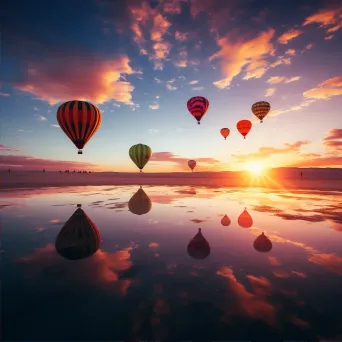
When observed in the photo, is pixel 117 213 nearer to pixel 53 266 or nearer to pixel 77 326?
pixel 53 266

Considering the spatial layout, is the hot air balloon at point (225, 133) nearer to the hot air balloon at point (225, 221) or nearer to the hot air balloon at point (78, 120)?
the hot air balloon at point (78, 120)

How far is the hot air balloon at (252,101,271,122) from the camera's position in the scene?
135 ft

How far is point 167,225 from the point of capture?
11625 millimetres

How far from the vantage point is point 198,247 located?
27.5ft

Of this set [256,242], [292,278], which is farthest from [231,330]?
[256,242]

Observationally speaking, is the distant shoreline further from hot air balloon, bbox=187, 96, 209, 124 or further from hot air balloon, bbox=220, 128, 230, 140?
hot air balloon, bbox=187, 96, 209, 124

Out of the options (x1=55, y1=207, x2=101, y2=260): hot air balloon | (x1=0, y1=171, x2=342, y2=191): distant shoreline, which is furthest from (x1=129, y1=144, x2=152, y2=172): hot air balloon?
(x1=55, y1=207, x2=101, y2=260): hot air balloon

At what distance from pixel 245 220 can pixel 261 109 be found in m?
34.8

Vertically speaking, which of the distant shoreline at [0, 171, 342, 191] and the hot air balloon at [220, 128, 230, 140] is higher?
the hot air balloon at [220, 128, 230, 140]

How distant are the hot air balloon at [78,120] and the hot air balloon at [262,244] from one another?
23170 millimetres

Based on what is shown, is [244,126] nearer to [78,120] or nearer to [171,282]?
[78,120]

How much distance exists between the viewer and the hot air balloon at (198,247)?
24.9 ft

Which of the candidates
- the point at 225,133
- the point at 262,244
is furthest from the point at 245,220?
the point at 225,133

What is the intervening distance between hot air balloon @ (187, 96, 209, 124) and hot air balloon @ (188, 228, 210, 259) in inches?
1192
